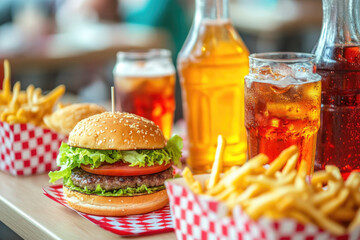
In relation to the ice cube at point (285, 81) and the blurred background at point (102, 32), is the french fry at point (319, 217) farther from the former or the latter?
the blurred background at point (102, 32)

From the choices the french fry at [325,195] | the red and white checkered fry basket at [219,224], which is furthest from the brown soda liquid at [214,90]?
the french fry at [325,195]

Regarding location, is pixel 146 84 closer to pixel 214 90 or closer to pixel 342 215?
pixel 214 90

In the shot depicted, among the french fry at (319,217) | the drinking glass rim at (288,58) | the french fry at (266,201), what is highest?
the drinking glass rim at (288,58)

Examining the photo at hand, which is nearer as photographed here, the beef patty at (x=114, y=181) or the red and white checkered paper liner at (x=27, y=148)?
the beef patty at (x=114, y=181)

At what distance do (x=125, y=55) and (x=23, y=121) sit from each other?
55cm

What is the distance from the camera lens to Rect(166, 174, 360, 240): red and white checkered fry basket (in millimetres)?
994

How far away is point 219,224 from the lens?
1109 millimetres

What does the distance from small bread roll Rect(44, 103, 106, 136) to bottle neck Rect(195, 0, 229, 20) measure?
0.53 m

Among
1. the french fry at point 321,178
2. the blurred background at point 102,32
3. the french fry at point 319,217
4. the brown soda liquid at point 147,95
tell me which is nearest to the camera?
the french fry at point 319,217

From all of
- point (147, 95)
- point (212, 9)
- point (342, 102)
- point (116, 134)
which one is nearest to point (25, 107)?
point (147, 95)

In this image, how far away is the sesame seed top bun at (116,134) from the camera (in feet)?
5.33

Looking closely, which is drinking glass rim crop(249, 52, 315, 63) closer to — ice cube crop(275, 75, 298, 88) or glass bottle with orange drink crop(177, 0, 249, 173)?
ice cube crop(275, 75, 298, 88)

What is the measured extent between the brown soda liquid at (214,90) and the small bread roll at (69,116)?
Result: 367mm

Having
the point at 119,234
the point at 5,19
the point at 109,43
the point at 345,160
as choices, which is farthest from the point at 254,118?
the point at 5,19
